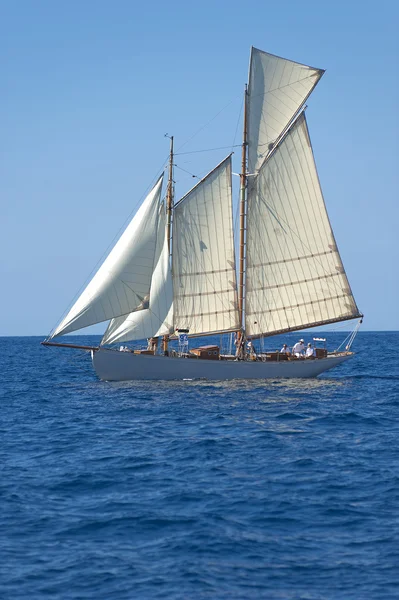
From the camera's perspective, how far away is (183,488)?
2011 cm

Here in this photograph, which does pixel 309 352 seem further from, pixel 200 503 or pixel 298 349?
pixel 200 503

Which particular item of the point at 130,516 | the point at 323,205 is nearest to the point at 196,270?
the point at 323,205

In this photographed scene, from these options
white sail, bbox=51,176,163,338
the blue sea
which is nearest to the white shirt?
white sail, bbox=51,176,163,338

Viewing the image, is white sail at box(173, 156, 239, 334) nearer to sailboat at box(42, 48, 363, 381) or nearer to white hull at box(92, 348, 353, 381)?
sailboat at box(42, 48, 363, 381)

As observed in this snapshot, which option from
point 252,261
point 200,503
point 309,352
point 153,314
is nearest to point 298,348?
point 309,352

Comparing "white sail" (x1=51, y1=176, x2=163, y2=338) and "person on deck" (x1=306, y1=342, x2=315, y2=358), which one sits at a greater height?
"white sail" (x1=51, y1=176, x2=163, y2=338)

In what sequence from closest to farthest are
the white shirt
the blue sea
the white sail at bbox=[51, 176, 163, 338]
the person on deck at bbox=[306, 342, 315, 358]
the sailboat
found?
1. the blue sea
2. the white sail at bbox=[51, 176, 163, 338]
3. the sailboat
4. the person on deck at bbox=[306, 342, 315, 358]
5. the white shirt

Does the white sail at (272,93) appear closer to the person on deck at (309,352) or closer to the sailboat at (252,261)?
the sailboat at (252,261)

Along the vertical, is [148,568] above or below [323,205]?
below

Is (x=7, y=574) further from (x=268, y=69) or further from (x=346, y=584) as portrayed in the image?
(x=268, y=69)

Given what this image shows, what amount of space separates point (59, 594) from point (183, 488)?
6822 mm

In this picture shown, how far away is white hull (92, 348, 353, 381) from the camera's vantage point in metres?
44.7

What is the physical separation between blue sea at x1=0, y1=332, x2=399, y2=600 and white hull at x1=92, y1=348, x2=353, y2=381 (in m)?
9.30

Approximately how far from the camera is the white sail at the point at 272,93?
45375 mm
